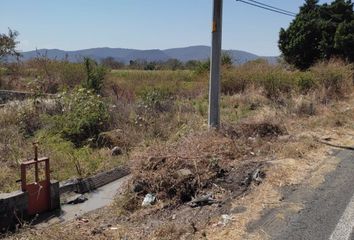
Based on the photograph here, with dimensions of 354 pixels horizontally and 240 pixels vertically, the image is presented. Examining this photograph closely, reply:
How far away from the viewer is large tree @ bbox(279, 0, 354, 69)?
2533cm

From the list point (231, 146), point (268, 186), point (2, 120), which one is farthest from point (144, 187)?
point (2, 120)

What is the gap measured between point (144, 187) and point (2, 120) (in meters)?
5.89

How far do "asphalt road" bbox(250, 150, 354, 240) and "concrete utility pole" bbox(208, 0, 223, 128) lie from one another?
3.24 metres

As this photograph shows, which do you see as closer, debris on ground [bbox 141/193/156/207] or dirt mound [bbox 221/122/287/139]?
debris on ground [bbox 141/193/156/207]

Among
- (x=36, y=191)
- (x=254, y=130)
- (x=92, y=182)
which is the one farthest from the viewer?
(x=254, y=130)

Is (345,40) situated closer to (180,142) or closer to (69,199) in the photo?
(180,142)

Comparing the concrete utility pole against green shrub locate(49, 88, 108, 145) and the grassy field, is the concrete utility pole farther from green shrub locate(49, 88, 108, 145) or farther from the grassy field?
green shrub locate(49, 88, 108, 145)

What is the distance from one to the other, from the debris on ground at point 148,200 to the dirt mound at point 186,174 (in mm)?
70

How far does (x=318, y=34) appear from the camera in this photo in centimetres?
2744

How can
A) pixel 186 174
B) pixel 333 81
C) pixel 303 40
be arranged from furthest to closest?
pixel 303 40 < pixel 333 81 < pixel 186 174

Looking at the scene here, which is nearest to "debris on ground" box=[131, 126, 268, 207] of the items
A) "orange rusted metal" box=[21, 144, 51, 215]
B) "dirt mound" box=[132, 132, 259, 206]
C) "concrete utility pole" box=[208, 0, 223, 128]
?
"dirt mound" box=[132, 132, 259, 206]

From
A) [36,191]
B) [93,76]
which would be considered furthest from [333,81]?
[36,191]

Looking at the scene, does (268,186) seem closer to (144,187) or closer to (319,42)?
(144,187)

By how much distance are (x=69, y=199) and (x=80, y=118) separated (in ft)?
11.3
